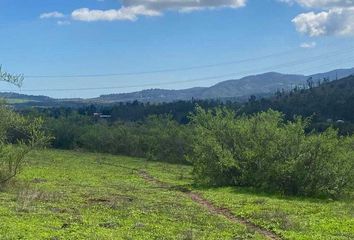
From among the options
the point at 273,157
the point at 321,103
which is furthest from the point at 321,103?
the point at 273,157

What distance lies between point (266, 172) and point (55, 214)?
21.4 metres

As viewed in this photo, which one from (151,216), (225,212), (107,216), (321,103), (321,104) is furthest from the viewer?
(321,103)

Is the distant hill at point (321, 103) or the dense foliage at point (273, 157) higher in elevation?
the distant hill at point (321, 103)

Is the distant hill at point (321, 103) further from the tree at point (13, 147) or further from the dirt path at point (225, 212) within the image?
the tree at point (13, 147)

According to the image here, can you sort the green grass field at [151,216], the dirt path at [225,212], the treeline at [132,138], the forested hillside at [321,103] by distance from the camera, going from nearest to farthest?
the green grass field at [151,216]
the dirt path at [225,212]
the treeline at [132,138]
the forested hillside at [321,103]

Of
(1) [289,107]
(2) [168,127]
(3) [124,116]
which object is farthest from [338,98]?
(3) [124,116]

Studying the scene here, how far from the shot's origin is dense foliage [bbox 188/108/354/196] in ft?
127

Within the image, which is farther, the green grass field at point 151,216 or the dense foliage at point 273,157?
the dense foliage at point 273,157

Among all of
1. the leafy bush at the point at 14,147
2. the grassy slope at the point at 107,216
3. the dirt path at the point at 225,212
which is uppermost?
the leafy bush at the point at 14,147

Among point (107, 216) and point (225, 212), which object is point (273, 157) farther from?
point (107, 216)

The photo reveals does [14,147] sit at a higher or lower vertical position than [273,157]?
higher

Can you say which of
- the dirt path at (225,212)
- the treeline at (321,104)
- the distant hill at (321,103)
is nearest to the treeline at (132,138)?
the treeline at (321,104)

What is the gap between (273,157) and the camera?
135 feet

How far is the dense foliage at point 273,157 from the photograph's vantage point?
38625mm
